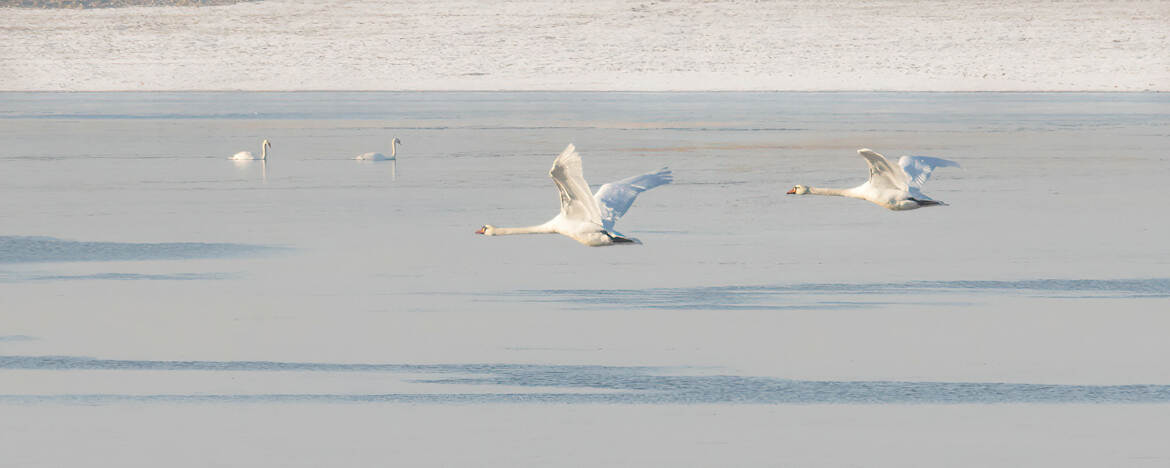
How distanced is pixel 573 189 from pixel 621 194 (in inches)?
29.5

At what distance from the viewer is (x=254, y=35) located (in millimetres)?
64562

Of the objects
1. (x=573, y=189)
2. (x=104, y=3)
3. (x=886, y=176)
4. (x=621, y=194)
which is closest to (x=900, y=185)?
(x=886, y=176)

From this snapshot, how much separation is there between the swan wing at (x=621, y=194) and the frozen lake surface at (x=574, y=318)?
506mm

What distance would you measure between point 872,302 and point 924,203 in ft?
11.8

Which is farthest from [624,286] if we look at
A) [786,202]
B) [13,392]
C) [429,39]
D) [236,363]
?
[429,39]

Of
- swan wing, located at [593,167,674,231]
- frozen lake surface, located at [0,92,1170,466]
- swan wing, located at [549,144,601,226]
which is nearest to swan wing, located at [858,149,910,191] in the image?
frozen lake surface, located at [0,92,1170,466]

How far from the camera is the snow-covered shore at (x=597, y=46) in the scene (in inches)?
2263

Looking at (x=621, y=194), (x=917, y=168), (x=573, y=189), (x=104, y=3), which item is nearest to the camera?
(x=573, y=189)

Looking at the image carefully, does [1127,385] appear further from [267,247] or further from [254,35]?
[254,35]

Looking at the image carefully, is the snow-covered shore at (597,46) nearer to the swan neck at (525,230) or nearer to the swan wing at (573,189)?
the swan neck at (525,230)

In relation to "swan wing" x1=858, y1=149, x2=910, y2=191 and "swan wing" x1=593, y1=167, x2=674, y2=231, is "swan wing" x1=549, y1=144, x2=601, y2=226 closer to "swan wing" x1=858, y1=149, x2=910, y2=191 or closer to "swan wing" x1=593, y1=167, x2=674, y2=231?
"swan wing" x1=593, y1=167, x2=674, y2=231

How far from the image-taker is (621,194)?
11789 millimetres

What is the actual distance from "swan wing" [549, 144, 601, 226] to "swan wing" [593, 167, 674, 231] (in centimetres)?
10

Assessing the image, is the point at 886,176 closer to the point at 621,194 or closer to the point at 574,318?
the point at 621,194
